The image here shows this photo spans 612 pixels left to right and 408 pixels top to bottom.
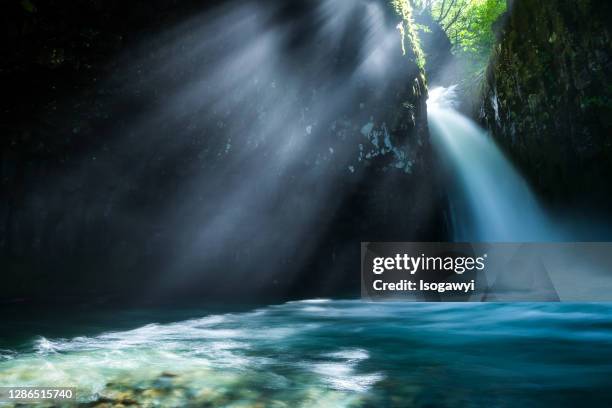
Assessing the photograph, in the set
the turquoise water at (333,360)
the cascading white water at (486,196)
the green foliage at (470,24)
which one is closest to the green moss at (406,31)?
the cascading white water at (486,196)

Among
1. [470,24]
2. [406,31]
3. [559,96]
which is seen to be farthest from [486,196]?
[470,24]

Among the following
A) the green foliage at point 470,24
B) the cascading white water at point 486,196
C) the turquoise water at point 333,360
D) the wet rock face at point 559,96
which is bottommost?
the turquoise water at point 333,360

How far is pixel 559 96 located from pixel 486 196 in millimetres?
2924

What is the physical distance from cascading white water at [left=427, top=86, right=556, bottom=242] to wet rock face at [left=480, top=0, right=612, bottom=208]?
0.47 metres

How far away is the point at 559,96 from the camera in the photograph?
11.9 m

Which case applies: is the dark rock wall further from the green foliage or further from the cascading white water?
the green foliage

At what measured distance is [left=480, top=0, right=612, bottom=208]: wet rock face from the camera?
11.1 metres

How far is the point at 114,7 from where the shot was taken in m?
6.97

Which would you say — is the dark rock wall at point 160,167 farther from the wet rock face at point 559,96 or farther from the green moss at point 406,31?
the wet rock face at point 559,96

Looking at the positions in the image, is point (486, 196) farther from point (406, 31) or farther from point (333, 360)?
point (333, 360)

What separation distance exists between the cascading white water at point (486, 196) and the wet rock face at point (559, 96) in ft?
1.53

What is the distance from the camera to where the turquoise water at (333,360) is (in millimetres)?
3619

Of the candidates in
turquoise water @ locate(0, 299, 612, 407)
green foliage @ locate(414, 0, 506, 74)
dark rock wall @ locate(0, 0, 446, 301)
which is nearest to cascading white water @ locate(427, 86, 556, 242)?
dark rock wall @ locate(0, 0, 446, 301)

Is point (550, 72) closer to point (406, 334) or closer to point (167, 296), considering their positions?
point (406, 334)
